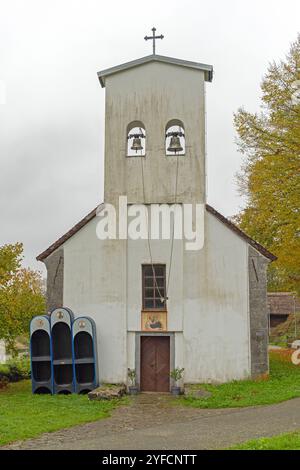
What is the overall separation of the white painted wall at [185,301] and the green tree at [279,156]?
4.18 metres

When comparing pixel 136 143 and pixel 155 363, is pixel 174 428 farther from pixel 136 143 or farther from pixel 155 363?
pixel 136 143

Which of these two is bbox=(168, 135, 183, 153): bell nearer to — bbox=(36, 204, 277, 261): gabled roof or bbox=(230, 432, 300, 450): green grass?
bbox=(36, 204, 277, 261): gabled roof

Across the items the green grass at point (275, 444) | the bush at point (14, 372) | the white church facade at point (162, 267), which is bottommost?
the bush at point (14, 372)

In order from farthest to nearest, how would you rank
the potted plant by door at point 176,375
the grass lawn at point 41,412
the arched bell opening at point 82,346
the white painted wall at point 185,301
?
the arched bell opening at point 82,346
the white painted wall at point 185,301
the potted plant by door at point 176,375
the grass lawn at point 41,412

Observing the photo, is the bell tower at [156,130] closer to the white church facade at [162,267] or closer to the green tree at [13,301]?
the white church facade at [162,267]

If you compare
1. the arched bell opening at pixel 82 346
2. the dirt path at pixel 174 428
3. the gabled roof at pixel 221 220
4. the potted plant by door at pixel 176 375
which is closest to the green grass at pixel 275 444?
the dirt path at pixel 174 428

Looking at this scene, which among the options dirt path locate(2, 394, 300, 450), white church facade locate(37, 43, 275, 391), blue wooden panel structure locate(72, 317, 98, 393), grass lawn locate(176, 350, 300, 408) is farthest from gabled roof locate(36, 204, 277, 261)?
dirt path locate(2, 394, 300, 450)

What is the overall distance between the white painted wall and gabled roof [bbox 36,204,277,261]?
0.54 feet

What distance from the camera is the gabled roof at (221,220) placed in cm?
1736

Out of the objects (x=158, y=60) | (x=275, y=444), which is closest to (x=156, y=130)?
(x=158, y=60)

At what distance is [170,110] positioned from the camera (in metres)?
17.8

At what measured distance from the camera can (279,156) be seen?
67.7ft

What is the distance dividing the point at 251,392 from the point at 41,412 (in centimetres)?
594
